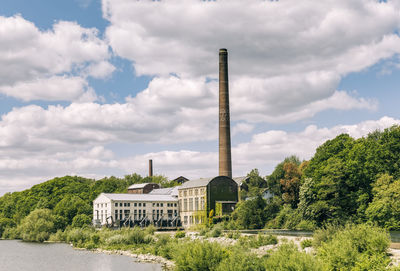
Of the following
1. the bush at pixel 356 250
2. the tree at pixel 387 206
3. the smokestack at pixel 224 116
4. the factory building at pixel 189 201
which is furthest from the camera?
the factory building at pixel 189 201

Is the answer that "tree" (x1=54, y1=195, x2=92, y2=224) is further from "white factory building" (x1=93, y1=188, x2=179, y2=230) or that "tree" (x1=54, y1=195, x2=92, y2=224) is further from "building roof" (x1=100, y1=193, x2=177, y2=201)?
"building roof" (x1=100, y1=193, x2=177, y2=201)

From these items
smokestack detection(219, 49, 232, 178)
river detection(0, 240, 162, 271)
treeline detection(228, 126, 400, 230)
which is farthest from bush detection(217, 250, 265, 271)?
smokestack detection(219, 49, 232, 178)

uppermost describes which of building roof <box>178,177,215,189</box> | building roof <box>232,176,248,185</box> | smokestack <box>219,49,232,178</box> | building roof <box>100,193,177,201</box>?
smokestack <box>219,49,232,178</box>

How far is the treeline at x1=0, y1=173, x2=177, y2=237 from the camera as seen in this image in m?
91.1

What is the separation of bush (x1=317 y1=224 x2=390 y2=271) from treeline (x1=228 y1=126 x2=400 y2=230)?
25.0m

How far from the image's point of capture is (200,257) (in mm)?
29672

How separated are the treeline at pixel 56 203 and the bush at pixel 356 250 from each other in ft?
226

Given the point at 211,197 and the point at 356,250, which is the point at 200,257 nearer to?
the point at 356,250

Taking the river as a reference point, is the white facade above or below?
above

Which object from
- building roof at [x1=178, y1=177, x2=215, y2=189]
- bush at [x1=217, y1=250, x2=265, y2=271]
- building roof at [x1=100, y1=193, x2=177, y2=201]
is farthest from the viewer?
building roof at [x1=100, y1=193, x2=177, y2=201]

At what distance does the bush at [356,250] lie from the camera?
25.7 meters

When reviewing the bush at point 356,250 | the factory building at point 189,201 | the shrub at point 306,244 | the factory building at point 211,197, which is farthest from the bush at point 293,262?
the factory building at point 211,197

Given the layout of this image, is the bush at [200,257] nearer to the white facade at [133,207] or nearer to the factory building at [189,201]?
the factory building at [189,201]

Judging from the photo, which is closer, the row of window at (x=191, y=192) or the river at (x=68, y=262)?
the river at (x=68, y=262)
